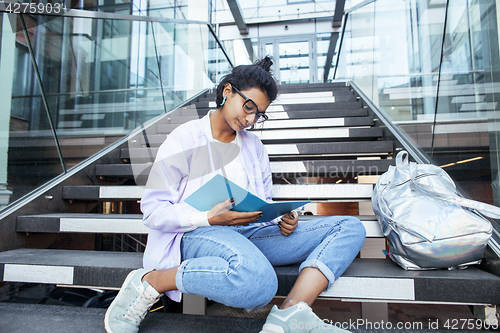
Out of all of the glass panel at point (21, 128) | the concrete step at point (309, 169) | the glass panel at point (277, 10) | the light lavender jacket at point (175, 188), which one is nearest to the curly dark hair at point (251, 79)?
the light lavender jacket at point (175, 188)

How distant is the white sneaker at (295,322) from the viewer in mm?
867

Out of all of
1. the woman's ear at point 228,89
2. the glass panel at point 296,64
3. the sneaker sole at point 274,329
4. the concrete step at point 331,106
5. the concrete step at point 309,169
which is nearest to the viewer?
the sneaker sole at point 274,329

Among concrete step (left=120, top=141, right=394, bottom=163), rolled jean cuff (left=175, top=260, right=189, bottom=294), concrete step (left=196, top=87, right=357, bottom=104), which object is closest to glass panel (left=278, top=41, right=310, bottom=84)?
concrete step (left=196, top=87, right=357, bottom=104)

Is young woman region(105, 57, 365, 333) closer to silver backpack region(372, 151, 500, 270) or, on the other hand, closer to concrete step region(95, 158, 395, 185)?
silver backpack region(372, 151, 500, 270)

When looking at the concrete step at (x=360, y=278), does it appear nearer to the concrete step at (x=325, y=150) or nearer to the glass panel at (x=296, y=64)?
the concrete step at (x=325, y=150)

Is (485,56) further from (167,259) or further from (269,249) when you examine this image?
(167,259)

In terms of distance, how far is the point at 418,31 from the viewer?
2221 millimetres

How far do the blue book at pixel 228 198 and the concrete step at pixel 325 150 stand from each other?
1.35 meters

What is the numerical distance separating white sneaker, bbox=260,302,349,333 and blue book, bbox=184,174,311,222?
0.99 ft

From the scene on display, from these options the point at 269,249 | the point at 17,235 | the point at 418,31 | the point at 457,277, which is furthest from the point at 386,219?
the point at 17,235

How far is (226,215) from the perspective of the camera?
3.23ft

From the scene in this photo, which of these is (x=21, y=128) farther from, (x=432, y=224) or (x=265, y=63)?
(x=432, y=224)

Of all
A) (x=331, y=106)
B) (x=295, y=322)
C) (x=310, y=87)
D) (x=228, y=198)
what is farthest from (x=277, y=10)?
(x=295, y=322)

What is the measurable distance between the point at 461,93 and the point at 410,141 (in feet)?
1.83
